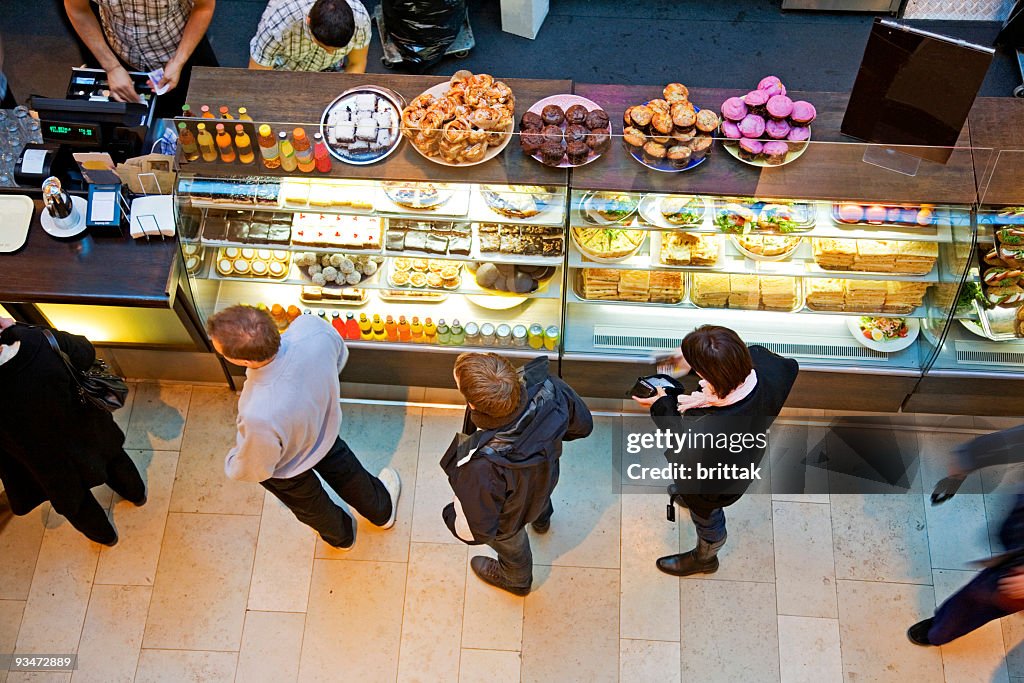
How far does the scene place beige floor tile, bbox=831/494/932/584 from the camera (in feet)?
14.7

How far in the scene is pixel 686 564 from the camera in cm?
445

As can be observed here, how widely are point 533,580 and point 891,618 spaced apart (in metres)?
1.85

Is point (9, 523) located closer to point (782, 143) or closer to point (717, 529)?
point (717, 529)

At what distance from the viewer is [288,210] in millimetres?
4277

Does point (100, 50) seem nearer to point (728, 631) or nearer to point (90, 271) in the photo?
point (90, 271)

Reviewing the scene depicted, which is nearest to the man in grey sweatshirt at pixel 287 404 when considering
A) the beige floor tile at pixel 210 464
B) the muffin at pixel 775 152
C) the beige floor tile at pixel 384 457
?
the beige floor tile at pixel 384 457

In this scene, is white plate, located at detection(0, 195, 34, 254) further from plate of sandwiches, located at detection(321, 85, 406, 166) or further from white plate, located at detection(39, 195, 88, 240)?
plate of sandwiches, located at detection(321, 85, 406, 166)

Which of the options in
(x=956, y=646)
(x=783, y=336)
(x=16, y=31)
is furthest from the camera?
(x=16, y=31)

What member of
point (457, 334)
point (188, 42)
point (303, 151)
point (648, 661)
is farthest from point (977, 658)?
point (188, 42)

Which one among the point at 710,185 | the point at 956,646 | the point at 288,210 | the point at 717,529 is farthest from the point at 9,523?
the point at 956,646

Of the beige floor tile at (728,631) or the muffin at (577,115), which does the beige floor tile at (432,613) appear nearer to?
the beige floor tile at (728,631)

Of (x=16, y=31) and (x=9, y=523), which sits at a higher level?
(x=16, y=31)

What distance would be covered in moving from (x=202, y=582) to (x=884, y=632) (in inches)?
141

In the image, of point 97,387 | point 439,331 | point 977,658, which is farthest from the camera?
point 439,331
